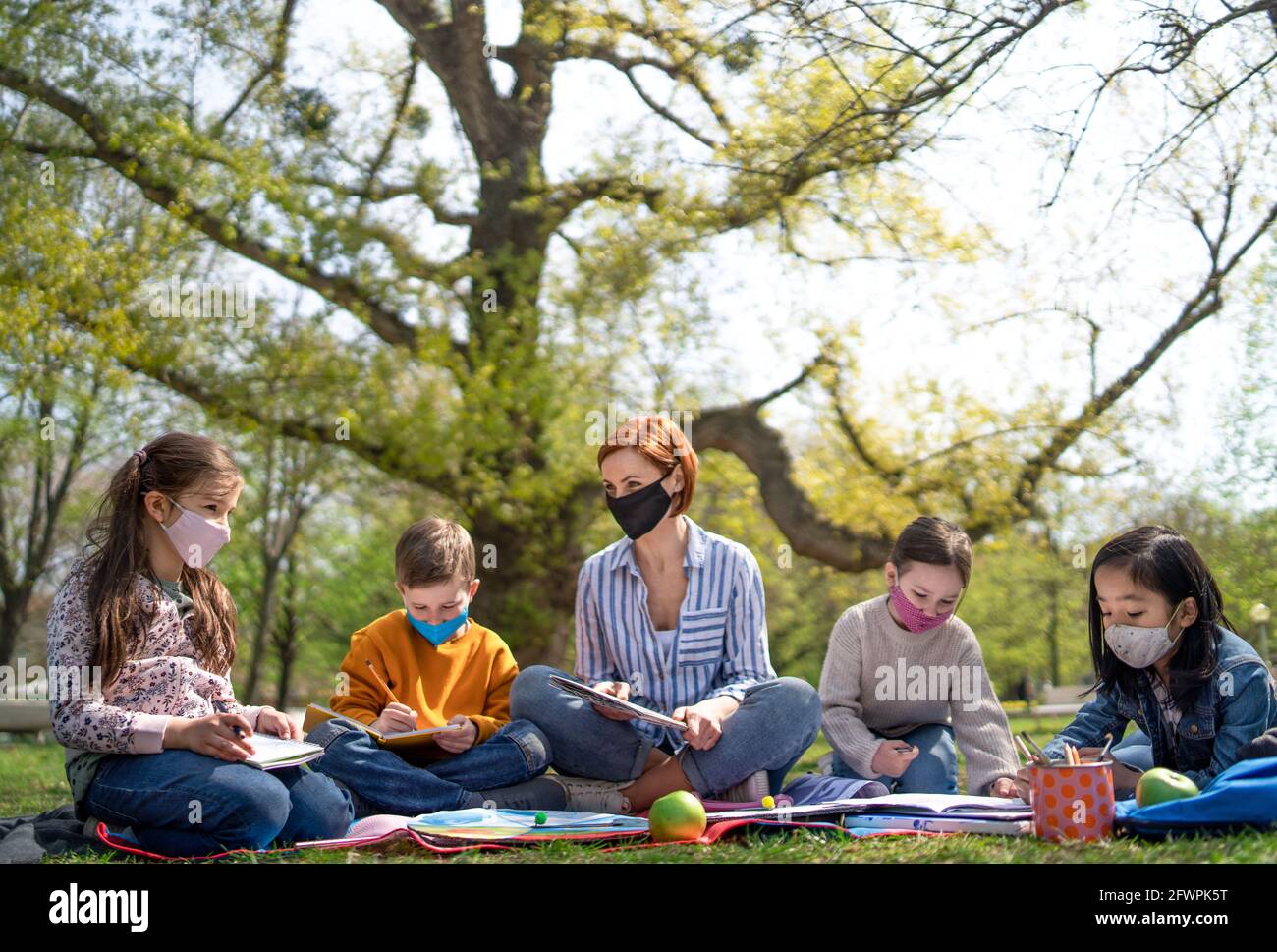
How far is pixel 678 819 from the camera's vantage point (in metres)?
3.51

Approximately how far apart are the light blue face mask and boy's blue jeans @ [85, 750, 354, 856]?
40.6 inches

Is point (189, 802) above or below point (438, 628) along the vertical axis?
below

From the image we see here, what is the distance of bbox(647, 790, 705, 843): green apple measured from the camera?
11.5 feet

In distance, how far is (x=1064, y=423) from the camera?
33.9 ft

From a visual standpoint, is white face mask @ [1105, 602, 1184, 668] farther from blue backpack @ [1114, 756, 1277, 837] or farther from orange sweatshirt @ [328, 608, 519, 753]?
orange sweatshirt @ [328, 608, 519, 753]

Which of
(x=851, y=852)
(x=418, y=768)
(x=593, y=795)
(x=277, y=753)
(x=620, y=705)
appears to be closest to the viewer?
(x=851, y=852)

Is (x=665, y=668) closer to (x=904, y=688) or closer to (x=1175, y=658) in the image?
(x=904, y=688)

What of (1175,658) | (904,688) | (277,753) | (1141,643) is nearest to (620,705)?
(277,753)

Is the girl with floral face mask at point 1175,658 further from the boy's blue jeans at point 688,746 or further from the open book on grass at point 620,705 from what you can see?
the open book on grass at point 620,705

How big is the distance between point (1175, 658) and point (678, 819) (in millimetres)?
1696

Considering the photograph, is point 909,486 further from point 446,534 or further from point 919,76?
point 446,534
